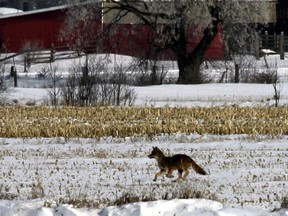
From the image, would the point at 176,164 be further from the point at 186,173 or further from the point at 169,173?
the point at 186,173

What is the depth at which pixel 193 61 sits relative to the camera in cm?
4319

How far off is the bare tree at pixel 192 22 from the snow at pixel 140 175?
64.2 ft

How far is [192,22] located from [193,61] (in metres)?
2.74

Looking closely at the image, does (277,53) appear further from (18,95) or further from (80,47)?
(18,95)

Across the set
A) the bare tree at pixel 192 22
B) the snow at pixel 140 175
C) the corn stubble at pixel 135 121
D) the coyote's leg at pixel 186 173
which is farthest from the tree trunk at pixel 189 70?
the coyote's leg at pixel 186 173

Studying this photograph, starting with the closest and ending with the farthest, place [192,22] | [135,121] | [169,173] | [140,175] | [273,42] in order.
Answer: [169,173] < [140,175] < [135,121] < [192,22] < [273,42]

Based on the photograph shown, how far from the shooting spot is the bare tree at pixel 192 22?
41.2 metres

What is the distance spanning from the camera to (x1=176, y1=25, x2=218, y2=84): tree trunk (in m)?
43.0

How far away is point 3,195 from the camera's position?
13.2 meters

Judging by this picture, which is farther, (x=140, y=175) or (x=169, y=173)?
(x=140, y=175)

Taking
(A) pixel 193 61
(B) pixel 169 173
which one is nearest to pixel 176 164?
(B) pixel 169 173

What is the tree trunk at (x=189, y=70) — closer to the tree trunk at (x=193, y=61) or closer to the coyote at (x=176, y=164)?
the tree trunk at (x=193, y=61)

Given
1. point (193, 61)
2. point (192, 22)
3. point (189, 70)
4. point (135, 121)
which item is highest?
point (192, 22)

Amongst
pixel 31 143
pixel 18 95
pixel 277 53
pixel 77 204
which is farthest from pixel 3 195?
pixel 277 53
